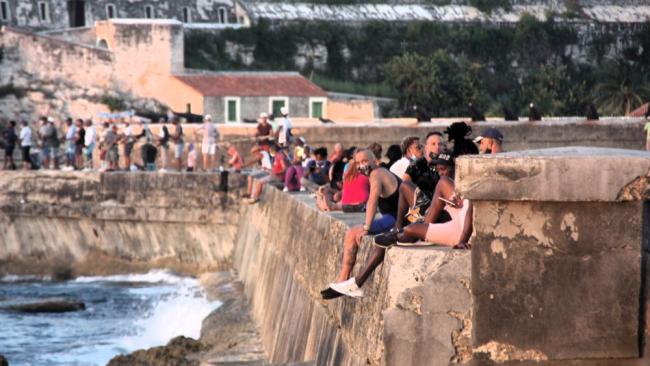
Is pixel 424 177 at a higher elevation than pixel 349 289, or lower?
higher

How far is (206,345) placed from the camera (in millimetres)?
19266

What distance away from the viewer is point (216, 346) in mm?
19203

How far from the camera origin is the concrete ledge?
8523mm

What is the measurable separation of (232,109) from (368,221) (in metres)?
44.3

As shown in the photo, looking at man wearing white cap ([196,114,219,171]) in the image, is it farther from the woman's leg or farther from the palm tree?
the woman's leg

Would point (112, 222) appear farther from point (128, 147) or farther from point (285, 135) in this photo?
point (285, 135)

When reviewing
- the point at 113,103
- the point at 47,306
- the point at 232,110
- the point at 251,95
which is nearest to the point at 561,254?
the point at 47,306

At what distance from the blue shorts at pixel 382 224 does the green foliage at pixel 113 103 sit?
41.7 meters

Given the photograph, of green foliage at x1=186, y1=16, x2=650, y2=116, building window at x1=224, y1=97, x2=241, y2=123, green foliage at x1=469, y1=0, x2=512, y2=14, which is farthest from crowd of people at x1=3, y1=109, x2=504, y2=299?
green foliage at x1=469, y1=0, x2=512, y2=14

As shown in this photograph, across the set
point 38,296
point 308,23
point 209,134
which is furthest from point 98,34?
point 38,296

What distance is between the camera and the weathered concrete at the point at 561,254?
859cm

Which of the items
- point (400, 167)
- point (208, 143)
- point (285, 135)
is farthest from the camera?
point (208, 143)

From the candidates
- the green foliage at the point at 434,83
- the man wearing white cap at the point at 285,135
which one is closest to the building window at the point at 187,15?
the green foliage at the point at 434,83

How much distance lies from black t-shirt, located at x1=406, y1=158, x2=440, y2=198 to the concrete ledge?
117 inches
